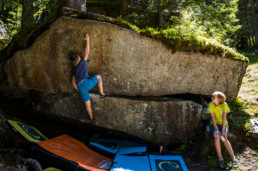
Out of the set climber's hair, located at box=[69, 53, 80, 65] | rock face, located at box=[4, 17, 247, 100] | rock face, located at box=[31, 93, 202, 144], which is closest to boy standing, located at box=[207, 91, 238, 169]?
rock face, located at box=[31, 93, 202, 144]

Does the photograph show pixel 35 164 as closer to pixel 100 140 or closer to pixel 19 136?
pixel 19 136

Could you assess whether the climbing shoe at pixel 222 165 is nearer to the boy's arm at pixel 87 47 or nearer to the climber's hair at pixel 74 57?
the boy's arm at pixel 87 47

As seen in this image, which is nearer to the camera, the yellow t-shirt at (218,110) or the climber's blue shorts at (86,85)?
the yellow t-shirt at (218,110)

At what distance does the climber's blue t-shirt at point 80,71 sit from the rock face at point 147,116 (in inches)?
29.6

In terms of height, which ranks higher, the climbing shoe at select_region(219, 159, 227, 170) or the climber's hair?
the climber's hair

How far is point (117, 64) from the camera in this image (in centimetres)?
527

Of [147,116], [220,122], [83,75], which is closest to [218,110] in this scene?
[220,122]

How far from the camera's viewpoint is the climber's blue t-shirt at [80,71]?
16.0 ft

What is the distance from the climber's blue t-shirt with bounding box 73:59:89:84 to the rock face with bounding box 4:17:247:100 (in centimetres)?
32

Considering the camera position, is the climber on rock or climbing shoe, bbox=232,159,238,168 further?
the climber on rock

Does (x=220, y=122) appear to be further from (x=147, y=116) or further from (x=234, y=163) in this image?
(x=147, y=116)

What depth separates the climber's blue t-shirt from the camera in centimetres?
489

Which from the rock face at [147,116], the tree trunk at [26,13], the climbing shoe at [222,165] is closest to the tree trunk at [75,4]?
the rock face at [147,116]

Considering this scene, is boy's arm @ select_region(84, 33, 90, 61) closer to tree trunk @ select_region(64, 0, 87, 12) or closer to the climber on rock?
the climber on rock
